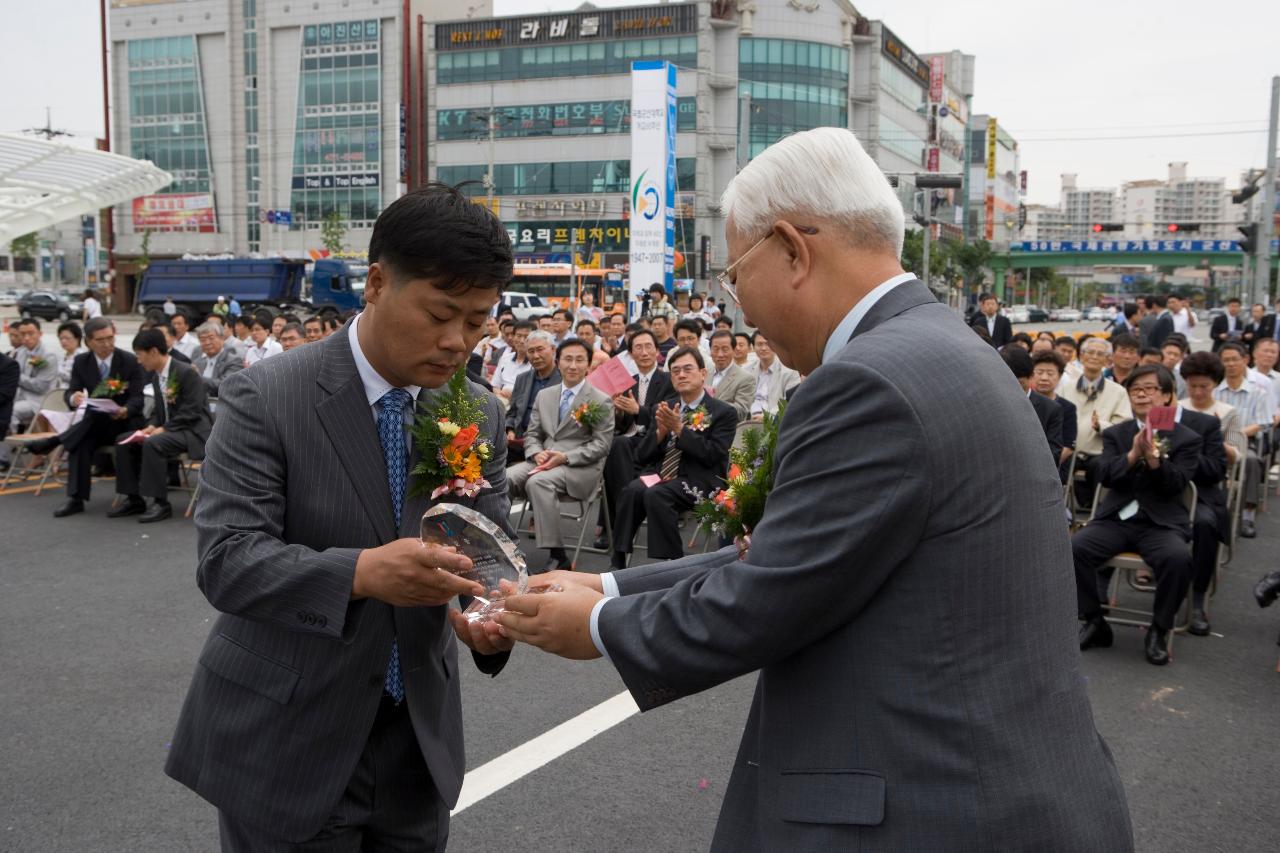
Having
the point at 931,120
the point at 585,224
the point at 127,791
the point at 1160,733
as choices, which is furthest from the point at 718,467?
the point at 931,120

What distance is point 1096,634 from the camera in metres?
5.88

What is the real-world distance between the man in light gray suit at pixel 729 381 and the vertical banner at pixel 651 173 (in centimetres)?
1064

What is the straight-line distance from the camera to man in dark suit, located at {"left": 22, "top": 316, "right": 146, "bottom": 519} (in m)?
9.13

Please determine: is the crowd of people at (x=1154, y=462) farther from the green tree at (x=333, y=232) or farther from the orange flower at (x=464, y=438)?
the green tree at (x=333, y=232)

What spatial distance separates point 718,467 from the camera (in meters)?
7.69

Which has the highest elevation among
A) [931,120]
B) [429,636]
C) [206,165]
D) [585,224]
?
[931,120]

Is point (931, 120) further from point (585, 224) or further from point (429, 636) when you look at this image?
point (429, 636)

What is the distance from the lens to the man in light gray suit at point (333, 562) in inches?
71.6

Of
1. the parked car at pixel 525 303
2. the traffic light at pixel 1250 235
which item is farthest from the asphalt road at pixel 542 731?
the parked car at pixel 525 303

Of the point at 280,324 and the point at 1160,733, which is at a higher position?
the point at 280,324

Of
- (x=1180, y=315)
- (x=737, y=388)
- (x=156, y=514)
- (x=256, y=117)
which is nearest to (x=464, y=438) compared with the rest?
(x=156, y=514)

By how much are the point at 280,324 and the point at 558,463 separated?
7.07m

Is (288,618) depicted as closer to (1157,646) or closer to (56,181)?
(1157,646)

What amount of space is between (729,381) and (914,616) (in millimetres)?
8768
